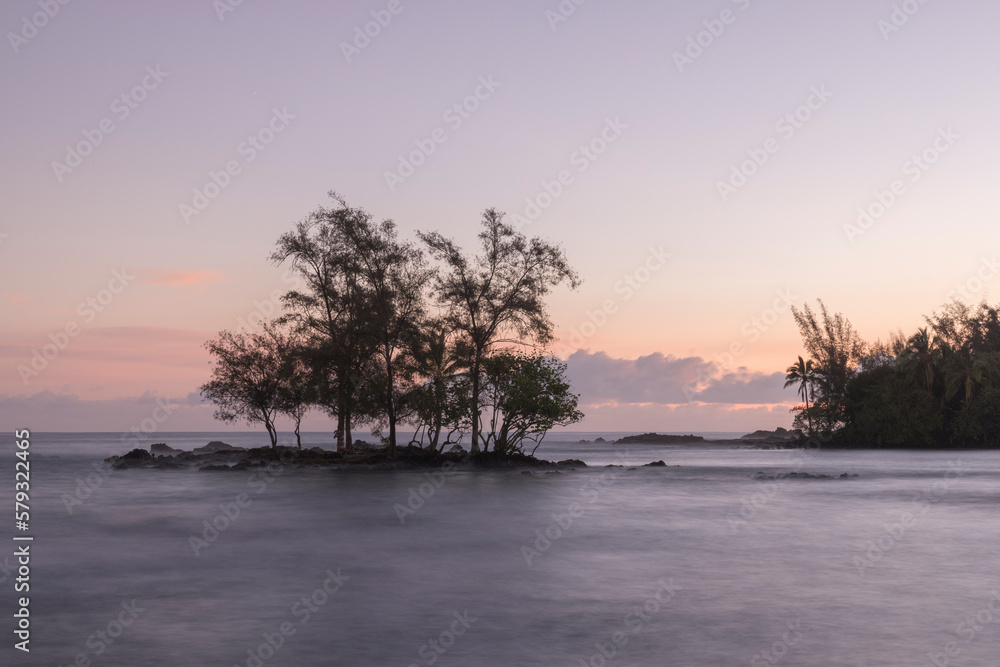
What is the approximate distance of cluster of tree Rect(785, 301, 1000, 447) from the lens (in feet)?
301

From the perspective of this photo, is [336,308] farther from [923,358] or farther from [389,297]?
[923,358]

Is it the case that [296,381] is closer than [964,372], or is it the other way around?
[296,381]

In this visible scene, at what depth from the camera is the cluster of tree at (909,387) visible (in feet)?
301

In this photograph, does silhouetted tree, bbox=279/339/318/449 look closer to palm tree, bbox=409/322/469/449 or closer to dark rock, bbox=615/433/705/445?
palm tree, bbox=409/322/469/449

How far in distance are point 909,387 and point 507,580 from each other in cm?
9150

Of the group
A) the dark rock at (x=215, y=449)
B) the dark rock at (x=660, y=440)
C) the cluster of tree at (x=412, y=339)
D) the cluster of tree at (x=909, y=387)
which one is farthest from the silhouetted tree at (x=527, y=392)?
the dark rock at (x=660, y=440)

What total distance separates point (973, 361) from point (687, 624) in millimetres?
93519

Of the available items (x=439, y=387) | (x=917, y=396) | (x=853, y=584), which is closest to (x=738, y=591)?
(x=853, y=584)

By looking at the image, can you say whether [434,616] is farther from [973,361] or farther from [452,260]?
[973,361]

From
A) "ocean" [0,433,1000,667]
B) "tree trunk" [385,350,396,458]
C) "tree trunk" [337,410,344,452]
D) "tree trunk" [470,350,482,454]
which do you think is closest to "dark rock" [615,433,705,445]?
"tree trunk" [337,410,344,452]

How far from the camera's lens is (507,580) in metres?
16.8

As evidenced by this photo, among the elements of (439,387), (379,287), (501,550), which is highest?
(379,287)

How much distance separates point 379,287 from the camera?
47.9m


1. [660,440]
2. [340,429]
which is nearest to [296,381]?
[340,429]
